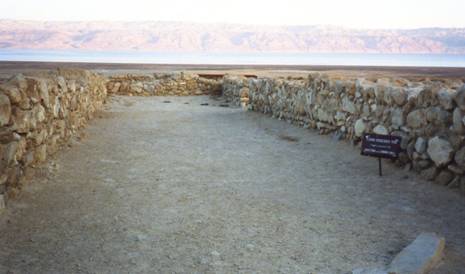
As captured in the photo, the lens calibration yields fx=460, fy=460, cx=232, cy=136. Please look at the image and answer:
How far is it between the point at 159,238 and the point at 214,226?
Answer: 58 centimetres

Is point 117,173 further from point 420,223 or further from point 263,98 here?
point 263,98

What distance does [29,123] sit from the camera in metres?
5.54

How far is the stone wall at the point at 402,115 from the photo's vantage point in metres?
5.51

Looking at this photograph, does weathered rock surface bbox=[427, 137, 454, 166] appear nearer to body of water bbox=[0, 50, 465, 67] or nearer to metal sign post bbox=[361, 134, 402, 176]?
metal sign post bbox=[361, 134, 402, 176]

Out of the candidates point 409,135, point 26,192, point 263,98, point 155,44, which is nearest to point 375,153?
point 409,135

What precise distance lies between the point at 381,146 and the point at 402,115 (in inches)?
26.8

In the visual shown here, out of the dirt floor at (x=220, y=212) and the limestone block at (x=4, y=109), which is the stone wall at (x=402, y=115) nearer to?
the dirt floor at (x=220, y=212)

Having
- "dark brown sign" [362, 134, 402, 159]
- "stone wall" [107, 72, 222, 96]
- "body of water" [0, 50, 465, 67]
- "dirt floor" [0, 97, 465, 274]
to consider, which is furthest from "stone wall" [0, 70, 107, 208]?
"body of water" [0, 50, 465, 67]

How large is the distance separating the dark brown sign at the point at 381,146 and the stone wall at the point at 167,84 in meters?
14.8

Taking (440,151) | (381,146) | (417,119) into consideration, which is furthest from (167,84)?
(440,151)

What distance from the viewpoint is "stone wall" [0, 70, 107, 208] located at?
16.0 ft

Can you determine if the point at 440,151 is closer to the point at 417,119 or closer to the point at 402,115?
the point at 417,119

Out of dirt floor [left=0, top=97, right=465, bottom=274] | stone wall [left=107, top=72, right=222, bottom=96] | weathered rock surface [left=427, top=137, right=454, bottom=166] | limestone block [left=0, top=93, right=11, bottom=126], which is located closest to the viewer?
dirt floor [left=0, top=97, right=465, bottom=274]

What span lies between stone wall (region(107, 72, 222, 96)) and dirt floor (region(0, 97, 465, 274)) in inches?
474
